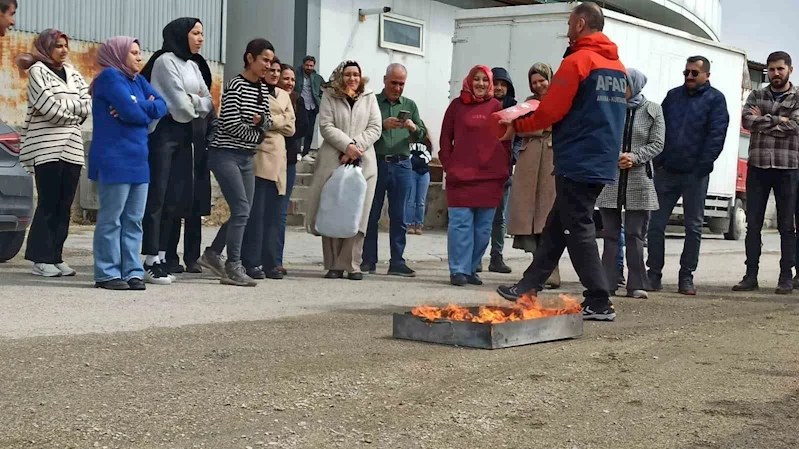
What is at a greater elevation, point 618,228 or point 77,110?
point 77,110

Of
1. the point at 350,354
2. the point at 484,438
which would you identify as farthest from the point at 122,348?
the point at 484,438

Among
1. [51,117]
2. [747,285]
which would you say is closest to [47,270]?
[51,117]

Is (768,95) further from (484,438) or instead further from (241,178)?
(484,438)

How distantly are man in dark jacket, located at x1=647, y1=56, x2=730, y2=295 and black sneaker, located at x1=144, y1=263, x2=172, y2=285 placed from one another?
14.1ft

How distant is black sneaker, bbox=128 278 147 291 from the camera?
8.89m

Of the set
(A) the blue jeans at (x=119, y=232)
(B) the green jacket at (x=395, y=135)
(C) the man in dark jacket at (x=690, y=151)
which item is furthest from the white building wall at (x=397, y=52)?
(A) the blue jeans at (x=119, y=232)

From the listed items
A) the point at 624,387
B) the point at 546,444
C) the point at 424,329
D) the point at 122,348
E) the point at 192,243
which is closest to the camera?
the point at 546,444

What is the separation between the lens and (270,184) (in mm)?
10414

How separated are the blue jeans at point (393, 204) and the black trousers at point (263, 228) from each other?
1.13 metres

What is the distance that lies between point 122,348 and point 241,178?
12.2 feet

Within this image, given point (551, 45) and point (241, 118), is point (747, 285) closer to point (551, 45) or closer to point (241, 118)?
point (241, 118)

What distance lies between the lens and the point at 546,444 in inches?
173

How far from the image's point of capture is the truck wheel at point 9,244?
10562 millimetres

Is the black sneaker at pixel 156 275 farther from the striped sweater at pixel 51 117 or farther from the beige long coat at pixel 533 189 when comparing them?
the beige long coat at pixel 533 189
